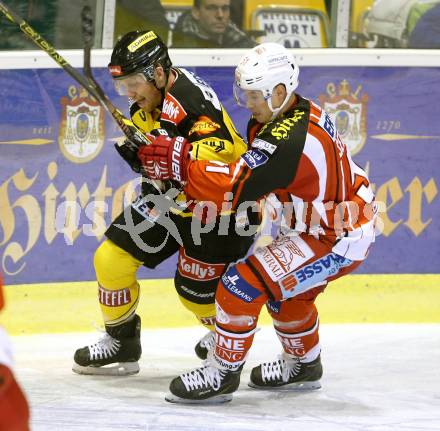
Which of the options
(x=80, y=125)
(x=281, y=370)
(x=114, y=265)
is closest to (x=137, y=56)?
(x=114, y=265)

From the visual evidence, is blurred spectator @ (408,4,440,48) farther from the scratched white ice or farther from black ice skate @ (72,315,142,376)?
black ice skate @ (72,315,142,376)

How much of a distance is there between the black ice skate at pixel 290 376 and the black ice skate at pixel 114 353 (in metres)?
0.53

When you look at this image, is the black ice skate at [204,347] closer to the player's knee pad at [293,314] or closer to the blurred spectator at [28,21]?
the player's knee pad at [293,314]

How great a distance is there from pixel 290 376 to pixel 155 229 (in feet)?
2.61

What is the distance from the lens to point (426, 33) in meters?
5.90

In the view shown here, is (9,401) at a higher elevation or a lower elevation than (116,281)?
higher

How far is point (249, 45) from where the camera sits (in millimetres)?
5793

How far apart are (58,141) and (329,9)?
5.33 feet

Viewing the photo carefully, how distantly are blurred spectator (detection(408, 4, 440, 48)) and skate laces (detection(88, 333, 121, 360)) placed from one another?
8.07 feet

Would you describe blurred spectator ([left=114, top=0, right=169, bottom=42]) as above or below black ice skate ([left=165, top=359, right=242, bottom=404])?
above

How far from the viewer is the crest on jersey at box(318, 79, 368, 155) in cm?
577

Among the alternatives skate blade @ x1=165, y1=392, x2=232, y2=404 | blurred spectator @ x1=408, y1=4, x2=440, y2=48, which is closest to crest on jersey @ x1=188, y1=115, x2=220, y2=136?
skate blade @ x1=165, y1=392, x2=232, y2=404

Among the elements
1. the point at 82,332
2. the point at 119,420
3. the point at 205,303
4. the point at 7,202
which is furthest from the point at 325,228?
the point at 7,202

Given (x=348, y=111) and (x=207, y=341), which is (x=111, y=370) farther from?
(x=348, y=111)
